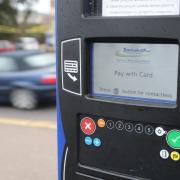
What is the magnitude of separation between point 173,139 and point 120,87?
340 mm

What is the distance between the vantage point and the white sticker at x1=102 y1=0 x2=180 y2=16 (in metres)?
1.73

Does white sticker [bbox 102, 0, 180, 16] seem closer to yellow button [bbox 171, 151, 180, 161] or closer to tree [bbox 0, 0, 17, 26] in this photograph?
yellow button [bbox 171, 151, 180, 161]

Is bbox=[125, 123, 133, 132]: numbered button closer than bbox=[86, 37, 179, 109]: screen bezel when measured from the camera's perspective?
No

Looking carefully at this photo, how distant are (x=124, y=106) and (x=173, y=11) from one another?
481 millimetres

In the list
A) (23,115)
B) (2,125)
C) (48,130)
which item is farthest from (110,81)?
(23,115)

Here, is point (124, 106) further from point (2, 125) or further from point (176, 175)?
point (2, 125)

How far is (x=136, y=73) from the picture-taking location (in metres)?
1.87

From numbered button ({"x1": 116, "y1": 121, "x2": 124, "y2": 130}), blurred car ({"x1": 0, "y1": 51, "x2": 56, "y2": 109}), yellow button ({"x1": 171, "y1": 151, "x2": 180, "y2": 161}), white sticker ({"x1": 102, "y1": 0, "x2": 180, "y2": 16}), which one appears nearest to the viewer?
white sticker ({"x1": 102, "y1": 0, "x2": 180, "y2": 16})

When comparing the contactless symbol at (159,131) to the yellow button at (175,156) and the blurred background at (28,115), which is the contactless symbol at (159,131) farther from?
the blurred background at (28,115)

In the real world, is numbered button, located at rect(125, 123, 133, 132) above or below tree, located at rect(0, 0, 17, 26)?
below

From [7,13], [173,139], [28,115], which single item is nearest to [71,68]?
[173,139]

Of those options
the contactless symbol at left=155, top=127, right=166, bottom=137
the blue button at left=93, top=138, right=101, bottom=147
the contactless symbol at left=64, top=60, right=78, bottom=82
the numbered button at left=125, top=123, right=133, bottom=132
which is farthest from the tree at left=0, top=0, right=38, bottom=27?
the contactless symbol at left=155, top=127, right=166, bottom=137

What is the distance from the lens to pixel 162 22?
1.72 m

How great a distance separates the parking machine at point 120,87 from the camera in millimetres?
1779
